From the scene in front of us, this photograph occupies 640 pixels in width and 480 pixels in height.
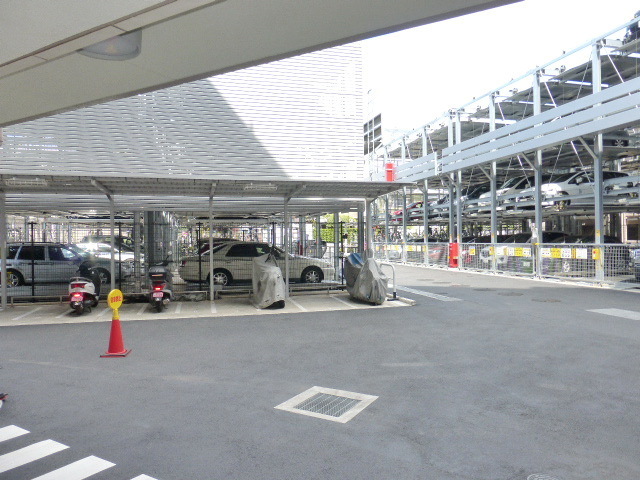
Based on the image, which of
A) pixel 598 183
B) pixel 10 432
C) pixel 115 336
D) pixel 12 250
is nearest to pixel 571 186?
pixel 598 183

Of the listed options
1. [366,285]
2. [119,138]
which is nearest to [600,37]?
[366,285]

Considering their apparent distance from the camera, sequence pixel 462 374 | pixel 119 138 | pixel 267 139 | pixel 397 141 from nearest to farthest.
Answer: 1. pixel 462 374
2. pixel 119 138
3. pixel 267 139
4. pixel 397 141

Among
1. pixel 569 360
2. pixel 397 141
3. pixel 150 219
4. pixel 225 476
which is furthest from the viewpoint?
pixel 397 141

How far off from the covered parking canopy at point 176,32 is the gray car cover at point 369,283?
29.7 ft

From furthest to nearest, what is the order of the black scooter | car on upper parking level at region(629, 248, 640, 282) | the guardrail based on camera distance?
1. the guardrail
2. car on upper parking level at region(629, 248, 640, 282)
3. the black scooter

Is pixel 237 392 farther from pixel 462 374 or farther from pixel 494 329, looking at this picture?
pixel 494 329

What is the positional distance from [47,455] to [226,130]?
10.2 m

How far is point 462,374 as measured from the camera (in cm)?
614

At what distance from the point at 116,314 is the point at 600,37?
15620 mm

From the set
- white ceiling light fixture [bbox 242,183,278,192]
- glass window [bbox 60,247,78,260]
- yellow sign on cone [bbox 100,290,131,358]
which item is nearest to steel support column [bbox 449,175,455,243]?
white ceiling light fixture [bbox 242,183,278,192]

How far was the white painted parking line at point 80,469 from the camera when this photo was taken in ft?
11.6

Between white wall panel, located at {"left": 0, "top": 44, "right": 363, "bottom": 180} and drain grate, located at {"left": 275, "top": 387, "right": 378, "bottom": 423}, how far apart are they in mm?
7872

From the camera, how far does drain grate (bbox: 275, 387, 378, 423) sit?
Result: 4785mm

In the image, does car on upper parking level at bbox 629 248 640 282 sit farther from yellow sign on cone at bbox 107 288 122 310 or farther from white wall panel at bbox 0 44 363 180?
yellow sign on cone at bbox 107 288 122 310
